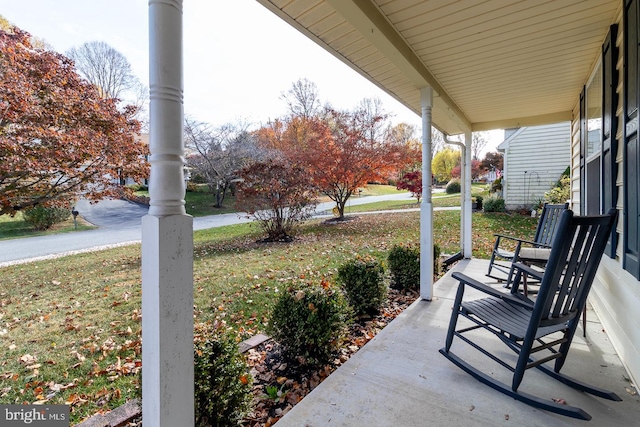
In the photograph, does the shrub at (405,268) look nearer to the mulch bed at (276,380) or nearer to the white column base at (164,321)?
the mulch bed at (276,380)

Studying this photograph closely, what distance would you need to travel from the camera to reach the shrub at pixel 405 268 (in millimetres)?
3840

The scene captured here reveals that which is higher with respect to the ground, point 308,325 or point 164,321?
point 164,321

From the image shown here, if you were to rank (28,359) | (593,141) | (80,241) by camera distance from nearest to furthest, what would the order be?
1. (28,359)
2. (593,141)
3. (80,241)

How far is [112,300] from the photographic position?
3.92 m

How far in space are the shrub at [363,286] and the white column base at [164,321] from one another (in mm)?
2160

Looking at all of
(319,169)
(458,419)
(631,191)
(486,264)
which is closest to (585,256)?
(631,191)

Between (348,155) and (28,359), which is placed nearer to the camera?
(28,359)

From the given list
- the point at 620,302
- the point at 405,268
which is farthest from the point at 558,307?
the point at 405,268

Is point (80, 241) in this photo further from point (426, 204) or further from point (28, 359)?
point (426, 204)

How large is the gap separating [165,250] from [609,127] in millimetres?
3094

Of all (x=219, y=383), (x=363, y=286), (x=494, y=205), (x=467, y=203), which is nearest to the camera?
(x=219, y=383)

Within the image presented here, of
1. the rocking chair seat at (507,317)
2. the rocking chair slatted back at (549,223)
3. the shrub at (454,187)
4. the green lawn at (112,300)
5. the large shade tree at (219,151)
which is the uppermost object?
the large shade tree at (219,151)

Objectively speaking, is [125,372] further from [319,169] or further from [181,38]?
[319,169]

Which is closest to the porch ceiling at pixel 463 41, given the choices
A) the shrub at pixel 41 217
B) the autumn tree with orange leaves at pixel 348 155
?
the autumn tree with orange leaves at pixel 348 155
